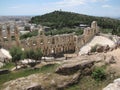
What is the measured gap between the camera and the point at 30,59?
52.9 metres

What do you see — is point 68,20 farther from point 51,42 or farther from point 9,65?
point 9,65

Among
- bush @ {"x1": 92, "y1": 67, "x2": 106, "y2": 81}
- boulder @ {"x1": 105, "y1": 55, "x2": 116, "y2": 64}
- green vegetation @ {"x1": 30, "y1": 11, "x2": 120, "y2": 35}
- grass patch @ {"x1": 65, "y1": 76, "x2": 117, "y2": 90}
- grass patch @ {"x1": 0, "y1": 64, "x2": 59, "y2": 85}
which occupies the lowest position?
green vegetation @ {"x1": 30, "y1": 11, "x2": 120, "y2": 35}

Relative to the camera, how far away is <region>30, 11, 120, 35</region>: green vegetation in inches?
5527

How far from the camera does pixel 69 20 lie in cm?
15738

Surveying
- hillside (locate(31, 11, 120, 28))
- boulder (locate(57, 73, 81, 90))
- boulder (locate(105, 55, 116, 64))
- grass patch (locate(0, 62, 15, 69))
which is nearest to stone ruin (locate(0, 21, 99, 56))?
grass patch (locate(0, 62, 15, 69))

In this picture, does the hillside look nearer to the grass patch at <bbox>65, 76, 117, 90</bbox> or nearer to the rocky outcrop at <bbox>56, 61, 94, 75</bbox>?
the rocky outcrop at <bbox>56, 61, 94, 75</bbox>

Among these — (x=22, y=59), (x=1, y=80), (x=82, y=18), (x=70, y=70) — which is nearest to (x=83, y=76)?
(x=70, y=70)

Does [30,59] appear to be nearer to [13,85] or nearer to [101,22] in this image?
[13,85]

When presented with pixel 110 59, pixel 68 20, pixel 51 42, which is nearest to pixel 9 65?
pixel 110 59

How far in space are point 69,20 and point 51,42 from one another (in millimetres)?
83449

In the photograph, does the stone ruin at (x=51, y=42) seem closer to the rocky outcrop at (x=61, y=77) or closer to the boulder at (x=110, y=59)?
the boulder at (x=110, y=59)

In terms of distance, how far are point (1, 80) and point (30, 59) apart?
15335 mm

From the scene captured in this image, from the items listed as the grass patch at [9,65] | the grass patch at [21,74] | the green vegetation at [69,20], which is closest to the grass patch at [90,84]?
the grass patch at [21,74]

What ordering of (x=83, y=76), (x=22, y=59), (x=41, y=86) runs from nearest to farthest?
(x=41, y=86), (x=83, y=76), (x=22, y=59)
